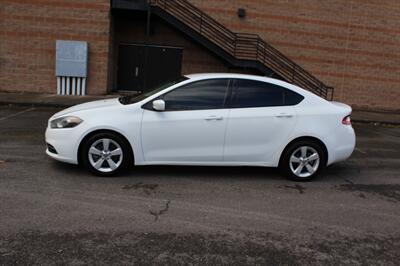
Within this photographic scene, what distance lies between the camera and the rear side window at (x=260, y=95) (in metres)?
6.63

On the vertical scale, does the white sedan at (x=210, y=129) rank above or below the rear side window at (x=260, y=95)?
below

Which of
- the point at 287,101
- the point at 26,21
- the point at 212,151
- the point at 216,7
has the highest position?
the point at 216,7

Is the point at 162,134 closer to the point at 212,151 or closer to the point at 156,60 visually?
the point at 212,151

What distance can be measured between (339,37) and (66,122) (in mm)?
15629

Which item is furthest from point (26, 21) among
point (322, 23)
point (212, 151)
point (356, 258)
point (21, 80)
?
point (356, 258)

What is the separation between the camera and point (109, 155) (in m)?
6.31

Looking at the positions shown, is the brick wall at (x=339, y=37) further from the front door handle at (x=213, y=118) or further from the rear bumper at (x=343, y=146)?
the front door handle at (x=213, y=118)

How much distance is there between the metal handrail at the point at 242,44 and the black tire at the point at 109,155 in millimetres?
11949

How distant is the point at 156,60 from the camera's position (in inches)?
738

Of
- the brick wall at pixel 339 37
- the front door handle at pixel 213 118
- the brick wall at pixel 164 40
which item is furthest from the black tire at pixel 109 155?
the brick wall at pixel 339 37

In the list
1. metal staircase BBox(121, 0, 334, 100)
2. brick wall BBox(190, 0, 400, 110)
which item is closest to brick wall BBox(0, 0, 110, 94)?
metal staircase BBox(121, 0, 334, 100)

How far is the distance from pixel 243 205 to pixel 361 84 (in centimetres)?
1587

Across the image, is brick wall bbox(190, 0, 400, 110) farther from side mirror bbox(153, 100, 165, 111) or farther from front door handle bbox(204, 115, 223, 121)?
side mirror bbox(153, 100, 165, 111)

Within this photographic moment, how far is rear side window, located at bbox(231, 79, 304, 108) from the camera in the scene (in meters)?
6.63
